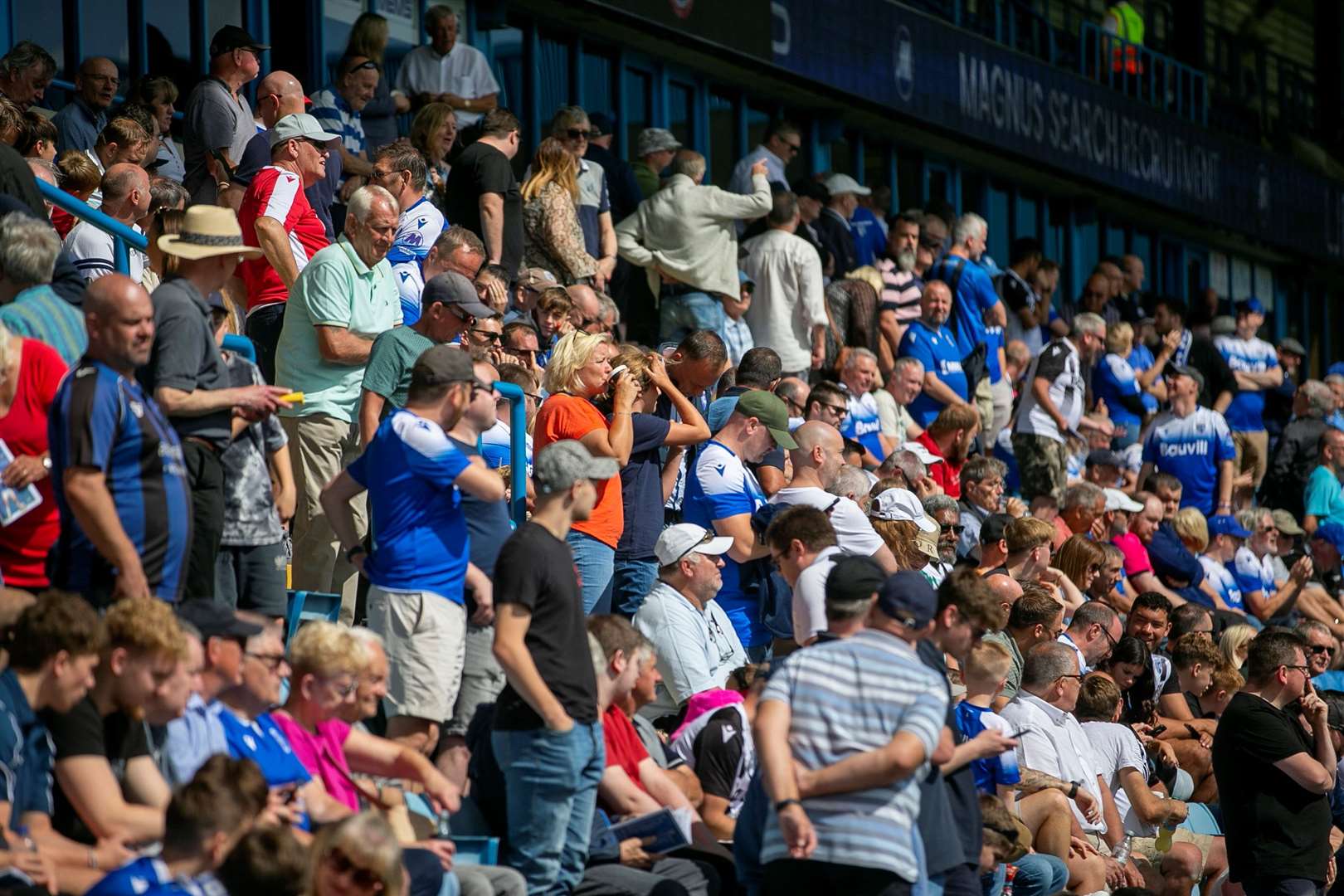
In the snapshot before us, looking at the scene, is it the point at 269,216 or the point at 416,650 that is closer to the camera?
the point at 416,650

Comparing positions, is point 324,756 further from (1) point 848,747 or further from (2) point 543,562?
(1) point 848,747

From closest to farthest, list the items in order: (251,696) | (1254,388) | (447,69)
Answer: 1. (251,696)
2. (447,69)
3. (1254,388)

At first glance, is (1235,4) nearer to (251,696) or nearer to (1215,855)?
(1215,855)

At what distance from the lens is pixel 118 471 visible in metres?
6.19

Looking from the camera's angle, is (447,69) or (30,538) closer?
(30,538)

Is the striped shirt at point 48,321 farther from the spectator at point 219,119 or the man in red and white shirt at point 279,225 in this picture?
the spectator at point 219,119

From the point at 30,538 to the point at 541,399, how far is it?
4090 mm

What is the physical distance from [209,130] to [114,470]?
17.4 ft

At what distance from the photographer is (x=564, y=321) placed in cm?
1098

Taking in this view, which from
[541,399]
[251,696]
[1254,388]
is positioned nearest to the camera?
[251,696]

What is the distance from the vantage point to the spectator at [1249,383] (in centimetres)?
1872

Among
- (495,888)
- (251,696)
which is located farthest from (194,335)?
(495,888)

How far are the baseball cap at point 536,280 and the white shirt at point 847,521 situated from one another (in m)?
2.87

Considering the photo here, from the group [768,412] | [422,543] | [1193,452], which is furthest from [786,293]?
[422,543]
